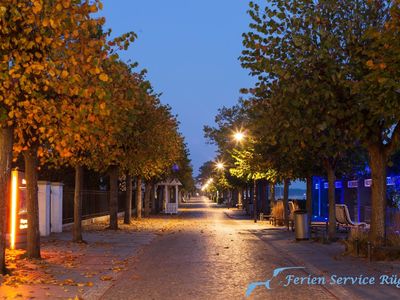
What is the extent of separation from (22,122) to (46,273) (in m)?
3.14

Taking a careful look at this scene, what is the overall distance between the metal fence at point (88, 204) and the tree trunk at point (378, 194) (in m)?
15.6

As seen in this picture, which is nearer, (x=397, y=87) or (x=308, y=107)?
(x=397, y=87)

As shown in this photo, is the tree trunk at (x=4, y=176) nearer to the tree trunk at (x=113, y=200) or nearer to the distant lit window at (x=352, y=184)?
the tree trunk at (x=113, y=200)

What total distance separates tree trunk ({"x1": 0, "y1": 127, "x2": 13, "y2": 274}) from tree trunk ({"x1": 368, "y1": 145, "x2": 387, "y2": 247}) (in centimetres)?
874

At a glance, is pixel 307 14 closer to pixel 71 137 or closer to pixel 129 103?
pixel 129 103

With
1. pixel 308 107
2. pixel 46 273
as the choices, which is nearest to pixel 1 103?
pixel 46 273

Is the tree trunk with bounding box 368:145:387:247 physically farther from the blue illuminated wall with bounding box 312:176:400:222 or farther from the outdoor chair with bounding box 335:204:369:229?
the blue illuminated wall with bounding box 312:176:400:222

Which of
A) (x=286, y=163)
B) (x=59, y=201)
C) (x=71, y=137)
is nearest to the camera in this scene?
(x=71, y=137)

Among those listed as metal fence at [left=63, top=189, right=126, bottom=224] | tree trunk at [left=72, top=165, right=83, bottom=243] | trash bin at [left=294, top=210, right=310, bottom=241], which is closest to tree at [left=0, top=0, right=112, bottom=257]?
tree trunk at [left=72, top=165, right=83, bottom=243]

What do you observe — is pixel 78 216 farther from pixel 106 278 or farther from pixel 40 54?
pixel 40 54

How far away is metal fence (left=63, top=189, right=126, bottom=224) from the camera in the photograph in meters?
27.2

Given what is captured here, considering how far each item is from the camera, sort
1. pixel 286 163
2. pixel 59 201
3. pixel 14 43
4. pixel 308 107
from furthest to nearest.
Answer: pixel 59 201 < pixel 286 163 < pixel 308 107 < pixel 14 43

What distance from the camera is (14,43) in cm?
1080

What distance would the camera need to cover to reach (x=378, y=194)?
Result: 584 inches
